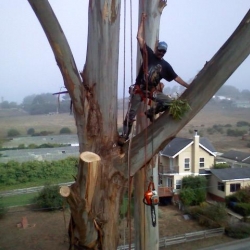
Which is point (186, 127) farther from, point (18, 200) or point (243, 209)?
point (18, 200)

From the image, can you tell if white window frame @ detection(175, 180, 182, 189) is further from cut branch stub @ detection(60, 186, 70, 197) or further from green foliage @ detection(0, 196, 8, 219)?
cut branch stub @ detection(60, 186, 70, 197)

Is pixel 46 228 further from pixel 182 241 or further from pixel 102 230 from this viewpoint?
pixel 102 230

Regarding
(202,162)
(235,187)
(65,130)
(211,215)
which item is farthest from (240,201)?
(65,130)

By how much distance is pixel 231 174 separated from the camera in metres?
16.5

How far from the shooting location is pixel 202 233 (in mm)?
13102

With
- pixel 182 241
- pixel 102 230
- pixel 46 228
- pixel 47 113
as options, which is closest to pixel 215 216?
pixel 182 241

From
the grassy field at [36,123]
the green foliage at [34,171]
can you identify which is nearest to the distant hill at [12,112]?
the grassy field at [36,123]

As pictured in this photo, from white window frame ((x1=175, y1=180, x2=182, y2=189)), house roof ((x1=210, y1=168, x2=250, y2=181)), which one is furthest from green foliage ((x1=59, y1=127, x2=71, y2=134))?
house roof ((x1=210, y1=168, x2=250, y2=181))

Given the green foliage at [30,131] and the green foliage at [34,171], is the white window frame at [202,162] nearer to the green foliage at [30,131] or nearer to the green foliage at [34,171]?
the green foliage at [34,171]

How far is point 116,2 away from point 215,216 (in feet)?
41.8

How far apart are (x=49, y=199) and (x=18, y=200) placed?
7.34 ft

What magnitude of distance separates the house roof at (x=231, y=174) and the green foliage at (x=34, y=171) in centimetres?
751

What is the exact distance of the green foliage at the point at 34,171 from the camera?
61.6 feet

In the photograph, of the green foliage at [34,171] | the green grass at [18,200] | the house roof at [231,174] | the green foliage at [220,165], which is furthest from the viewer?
the green foliage at [34,171]
